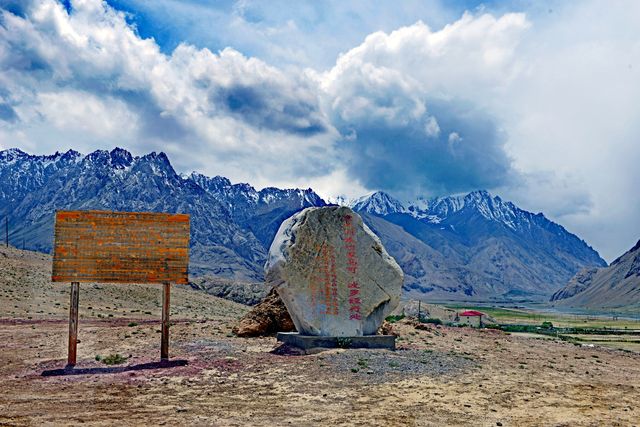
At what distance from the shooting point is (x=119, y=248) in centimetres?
2056

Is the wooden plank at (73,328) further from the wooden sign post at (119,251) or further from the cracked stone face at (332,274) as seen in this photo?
the cracked stone face at (332,274)

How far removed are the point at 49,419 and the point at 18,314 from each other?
123ft

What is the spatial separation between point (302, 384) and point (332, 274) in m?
7.53

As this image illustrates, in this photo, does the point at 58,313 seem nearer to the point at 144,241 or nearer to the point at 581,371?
the point at 144,241

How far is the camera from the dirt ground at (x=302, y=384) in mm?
13109

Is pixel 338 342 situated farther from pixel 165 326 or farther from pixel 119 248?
pixel 119 248

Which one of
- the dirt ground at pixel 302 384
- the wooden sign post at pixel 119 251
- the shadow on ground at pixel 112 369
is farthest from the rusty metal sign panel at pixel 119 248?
the dirt ground at pixel 302 384

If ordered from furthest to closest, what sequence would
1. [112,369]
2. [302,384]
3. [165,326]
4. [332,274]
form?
[332,274], [165,326], [112,369], [302,384]

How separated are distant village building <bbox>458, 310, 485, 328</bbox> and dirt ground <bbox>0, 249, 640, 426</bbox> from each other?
111ft

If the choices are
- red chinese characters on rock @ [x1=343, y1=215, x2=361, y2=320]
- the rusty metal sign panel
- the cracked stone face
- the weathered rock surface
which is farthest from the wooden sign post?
the weathered rock surface

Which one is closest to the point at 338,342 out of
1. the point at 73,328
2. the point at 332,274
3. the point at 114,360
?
the point at 332,274

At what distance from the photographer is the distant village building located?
67619 mm

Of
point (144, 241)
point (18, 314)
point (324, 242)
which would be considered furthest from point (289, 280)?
point (18, 314)

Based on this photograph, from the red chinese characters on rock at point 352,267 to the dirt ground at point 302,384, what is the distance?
2.36m
